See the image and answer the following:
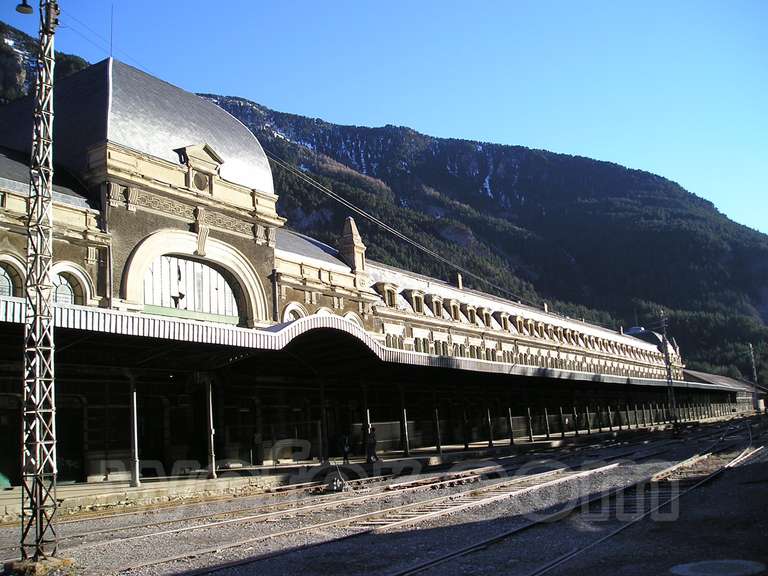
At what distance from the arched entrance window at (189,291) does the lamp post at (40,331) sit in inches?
631

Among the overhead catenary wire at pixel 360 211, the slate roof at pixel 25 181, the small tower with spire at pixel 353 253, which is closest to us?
the slate roof at pixel 25 181

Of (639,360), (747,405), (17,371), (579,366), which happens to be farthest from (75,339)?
(747,405)

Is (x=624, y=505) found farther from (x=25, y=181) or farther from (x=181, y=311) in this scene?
(x=25, y=181)

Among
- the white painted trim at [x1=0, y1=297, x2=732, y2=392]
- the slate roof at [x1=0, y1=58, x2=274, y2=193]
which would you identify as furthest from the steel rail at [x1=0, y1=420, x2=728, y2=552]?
the slate roof at [x1=0, y1=58, x2=274, y2=193]

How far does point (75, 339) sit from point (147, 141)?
13202mm

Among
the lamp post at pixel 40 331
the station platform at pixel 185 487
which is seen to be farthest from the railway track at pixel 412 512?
the station platform at pixel 185 487

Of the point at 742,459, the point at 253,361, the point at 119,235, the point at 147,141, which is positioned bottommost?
the point at 742,459

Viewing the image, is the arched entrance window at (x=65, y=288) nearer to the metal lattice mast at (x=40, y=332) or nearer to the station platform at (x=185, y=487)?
the station platform at (x=185, y=487)

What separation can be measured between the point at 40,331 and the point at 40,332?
0.01 m

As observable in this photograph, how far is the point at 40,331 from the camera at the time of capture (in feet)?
34.1

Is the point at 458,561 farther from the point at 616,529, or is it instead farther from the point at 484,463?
the point at 484,463

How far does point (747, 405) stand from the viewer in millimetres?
128250

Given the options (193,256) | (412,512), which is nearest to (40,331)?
(412,512)

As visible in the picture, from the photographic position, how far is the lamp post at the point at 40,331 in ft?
32.9
